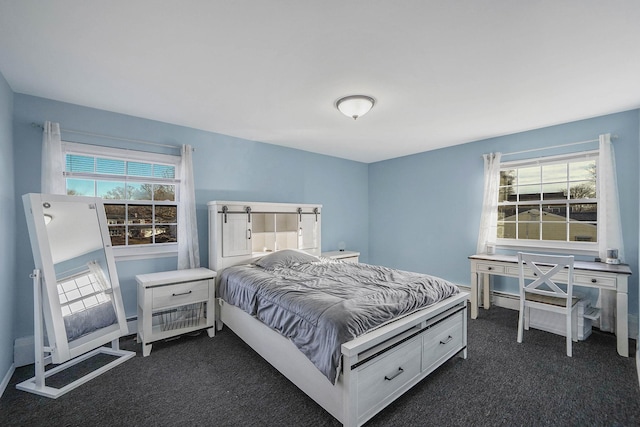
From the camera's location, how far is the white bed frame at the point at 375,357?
65.4 inches

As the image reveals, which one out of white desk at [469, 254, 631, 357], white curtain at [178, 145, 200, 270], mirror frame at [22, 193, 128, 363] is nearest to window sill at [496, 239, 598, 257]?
white desk at [469, 254, 631, 357]

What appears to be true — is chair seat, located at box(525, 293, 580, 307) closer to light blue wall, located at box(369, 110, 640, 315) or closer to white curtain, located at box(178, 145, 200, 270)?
light blue wall, located at box(369, 110, 640, 315)

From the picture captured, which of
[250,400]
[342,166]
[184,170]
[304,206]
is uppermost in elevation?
[342,166]

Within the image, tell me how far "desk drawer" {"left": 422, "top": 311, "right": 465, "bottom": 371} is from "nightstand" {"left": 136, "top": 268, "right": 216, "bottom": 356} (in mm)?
2213

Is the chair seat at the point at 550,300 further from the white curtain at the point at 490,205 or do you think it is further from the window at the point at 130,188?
the window at the point at 130,188

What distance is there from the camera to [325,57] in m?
1.99

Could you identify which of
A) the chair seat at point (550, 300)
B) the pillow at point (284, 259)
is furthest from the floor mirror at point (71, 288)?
the chair seat at point (550, 300)

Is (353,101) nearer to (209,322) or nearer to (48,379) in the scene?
(209,322)

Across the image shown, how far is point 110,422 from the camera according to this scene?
1791 millimetres

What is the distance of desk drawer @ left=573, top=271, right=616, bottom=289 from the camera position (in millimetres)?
2678

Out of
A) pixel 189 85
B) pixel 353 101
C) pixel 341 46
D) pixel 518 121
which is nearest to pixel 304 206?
pixel 353 101

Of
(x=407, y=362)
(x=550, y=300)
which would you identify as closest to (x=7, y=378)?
(x=407, y=362)

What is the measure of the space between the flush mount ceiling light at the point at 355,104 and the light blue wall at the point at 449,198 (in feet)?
8.03

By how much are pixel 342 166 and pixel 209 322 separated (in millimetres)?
3530
